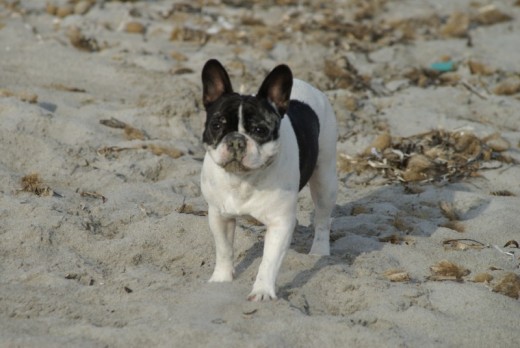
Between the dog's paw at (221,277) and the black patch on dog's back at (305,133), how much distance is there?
2.58 ft

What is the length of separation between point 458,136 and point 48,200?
4.03m

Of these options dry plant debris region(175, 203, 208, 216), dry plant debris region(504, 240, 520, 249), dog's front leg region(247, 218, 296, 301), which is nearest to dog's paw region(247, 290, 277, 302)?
dog's front leg region(247, 218, 296, 301)

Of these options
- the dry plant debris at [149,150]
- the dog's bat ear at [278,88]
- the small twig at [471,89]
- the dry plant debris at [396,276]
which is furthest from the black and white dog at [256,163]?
the small twig at [471,89]

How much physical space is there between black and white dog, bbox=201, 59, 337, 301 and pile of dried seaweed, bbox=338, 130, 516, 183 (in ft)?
7.80

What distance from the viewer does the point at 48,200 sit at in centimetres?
621

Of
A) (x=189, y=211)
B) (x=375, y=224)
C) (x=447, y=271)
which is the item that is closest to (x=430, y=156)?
(x=375, y=224)

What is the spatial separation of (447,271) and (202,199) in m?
2.10

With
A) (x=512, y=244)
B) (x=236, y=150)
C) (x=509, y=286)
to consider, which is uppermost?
(x=236, y=150)

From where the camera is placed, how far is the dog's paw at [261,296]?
4.82 metres

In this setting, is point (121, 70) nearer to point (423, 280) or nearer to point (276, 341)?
point (423, 280)

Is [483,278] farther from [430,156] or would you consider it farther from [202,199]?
[430,156]

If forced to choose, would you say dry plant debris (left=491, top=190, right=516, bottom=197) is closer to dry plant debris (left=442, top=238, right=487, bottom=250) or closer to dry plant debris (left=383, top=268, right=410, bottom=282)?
dry plant debris (left=442, top=238, right=487, bottom=250)

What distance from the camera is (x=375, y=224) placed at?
21.4ft

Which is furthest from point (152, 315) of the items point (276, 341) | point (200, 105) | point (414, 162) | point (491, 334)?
point (200, 105)
